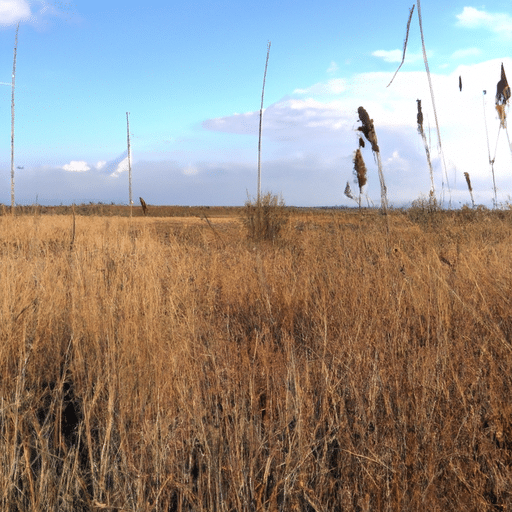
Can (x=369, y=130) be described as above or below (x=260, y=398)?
above

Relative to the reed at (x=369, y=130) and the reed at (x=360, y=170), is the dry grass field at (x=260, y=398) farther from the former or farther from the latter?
the reed at (x=360, y=170)

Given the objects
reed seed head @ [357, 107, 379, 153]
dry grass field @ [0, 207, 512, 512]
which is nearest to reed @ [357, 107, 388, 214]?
reed seed head @ [357, 107, 379, 153]

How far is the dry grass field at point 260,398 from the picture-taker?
166 cm

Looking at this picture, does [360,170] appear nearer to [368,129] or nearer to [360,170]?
[360,170]

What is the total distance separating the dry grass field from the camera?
65.4 inches

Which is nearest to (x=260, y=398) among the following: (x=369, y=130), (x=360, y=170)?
(x=369, y=130)

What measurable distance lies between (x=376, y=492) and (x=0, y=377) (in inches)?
90.9

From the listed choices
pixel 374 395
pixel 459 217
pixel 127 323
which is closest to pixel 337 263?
pixel 127 323

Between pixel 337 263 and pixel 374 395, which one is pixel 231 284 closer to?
pixel 337 263

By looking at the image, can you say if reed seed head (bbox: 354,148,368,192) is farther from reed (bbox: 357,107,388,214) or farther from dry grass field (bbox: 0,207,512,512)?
dry grass field (bbox: 0,207,512,512)

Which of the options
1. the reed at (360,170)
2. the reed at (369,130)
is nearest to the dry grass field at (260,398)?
the reed at (369,130)

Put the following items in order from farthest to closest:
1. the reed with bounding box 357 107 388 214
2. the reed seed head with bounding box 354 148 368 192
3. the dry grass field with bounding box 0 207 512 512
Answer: the reed seed head with bounding box 354 148 368 192
the reed with bounding box 357 107 388 214
the dry grass field with bounding box 0 207 512 512

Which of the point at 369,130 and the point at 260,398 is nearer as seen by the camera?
the point at 260,398

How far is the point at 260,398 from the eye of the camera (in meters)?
2.57
